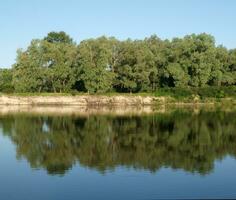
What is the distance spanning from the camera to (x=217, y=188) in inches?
674

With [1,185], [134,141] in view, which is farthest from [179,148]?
[1,185]

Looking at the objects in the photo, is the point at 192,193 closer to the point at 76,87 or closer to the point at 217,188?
the point at 217,188

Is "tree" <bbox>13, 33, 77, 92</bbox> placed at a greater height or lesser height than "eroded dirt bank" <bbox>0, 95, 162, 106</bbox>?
greater

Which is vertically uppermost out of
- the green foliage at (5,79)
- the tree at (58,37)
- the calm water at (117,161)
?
the tree at (58,37)

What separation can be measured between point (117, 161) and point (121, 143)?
6.46 m

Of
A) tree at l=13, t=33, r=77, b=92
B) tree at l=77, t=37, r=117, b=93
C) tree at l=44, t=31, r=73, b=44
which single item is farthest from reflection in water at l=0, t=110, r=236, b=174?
tree at l=44, t=31, r=73, b=44

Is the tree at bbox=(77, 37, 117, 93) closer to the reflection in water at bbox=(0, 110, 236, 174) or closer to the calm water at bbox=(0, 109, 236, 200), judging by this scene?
the reflection in water at bbox=(0, 110, 236, 174)

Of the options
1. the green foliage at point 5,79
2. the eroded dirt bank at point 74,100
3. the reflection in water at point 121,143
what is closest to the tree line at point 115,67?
the green foliage at point 5,79

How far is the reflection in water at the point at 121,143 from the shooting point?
22719 mm

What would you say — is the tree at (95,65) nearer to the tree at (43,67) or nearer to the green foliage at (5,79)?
the tree at (43,67)

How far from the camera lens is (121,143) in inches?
1156

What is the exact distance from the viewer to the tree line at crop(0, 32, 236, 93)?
7906cm

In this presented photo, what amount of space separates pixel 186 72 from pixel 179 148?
57.6 meters

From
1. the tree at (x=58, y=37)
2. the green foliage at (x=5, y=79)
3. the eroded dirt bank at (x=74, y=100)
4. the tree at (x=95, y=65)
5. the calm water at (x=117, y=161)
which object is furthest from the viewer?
the tree at (x=58, y=37)
